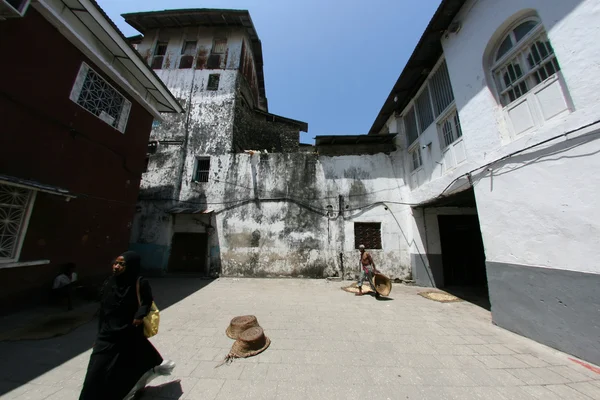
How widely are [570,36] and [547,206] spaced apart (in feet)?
9.42

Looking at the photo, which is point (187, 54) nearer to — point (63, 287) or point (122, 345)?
point (63, 287)

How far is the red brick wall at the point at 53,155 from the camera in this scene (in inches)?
175

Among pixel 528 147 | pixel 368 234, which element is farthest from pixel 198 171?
pixel 528 147

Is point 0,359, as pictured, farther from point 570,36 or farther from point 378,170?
point 378,170

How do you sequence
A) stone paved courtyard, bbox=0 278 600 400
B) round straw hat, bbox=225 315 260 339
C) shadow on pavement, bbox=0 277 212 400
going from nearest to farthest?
stone paved courtyard, bbox=0 278 600 400
shadow on pavement, bbox=0 277 212 400
round straw hat, bbox=225 315 260 339

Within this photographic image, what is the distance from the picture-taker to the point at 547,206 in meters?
3.85

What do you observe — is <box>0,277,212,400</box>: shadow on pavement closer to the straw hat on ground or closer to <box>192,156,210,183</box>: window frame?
the straw hat on ground

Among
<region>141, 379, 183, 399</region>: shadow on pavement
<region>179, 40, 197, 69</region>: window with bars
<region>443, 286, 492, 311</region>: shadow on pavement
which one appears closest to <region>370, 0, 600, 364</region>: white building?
<region>443, 286, 492, 311</region>: shadow on pavement

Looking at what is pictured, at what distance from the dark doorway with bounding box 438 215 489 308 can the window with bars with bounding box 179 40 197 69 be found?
15.0 metres

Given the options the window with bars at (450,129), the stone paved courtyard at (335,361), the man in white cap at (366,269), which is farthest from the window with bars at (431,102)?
the stone paved courtyard at (335,361)

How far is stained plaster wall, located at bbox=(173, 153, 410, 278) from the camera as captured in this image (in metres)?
Result: 9.16

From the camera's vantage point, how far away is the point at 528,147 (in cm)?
411

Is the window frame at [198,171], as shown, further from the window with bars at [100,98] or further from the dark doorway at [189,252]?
the window with bars at [100,98]

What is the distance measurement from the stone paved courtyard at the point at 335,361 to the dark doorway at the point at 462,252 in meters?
3.49
